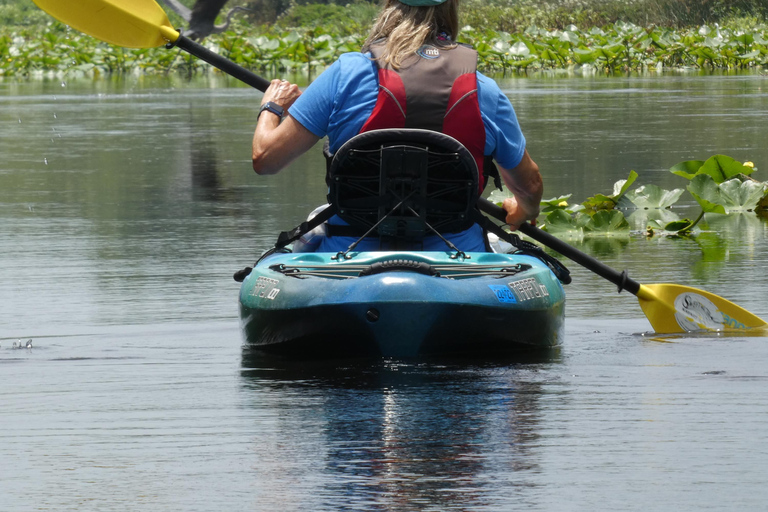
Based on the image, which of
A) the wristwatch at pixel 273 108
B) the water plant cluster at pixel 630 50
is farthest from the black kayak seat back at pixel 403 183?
the water plant cluster at pixel 630 50

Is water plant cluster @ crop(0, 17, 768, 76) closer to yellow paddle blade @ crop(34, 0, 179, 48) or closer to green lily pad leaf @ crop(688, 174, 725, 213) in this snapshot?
green lily pad leaf @ crop(688, 174, 725, 213)

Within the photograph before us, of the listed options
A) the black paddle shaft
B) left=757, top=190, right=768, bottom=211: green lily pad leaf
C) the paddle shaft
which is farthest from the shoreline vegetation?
the paddle shaft

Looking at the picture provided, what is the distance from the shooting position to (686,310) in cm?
572

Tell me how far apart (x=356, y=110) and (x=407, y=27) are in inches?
12.1

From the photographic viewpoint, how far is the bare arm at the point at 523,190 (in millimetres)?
5109

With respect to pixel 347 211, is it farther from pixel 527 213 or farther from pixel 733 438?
pixel 733 438

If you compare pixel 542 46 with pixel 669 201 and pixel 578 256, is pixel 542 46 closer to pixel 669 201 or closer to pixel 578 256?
pixel 669 201

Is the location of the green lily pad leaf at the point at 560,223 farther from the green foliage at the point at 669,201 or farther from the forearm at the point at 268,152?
the forearm at the point at 268,152

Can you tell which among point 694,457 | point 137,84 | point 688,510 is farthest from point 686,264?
point 137,84

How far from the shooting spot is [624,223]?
8.45 metres

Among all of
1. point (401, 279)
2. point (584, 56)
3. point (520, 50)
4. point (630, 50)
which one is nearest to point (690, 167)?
point (401, 279)

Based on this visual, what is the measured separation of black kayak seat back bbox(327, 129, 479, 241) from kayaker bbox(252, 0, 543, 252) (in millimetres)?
104

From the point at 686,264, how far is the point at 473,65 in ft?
8.97

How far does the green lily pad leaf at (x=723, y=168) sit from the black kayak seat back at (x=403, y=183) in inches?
172
